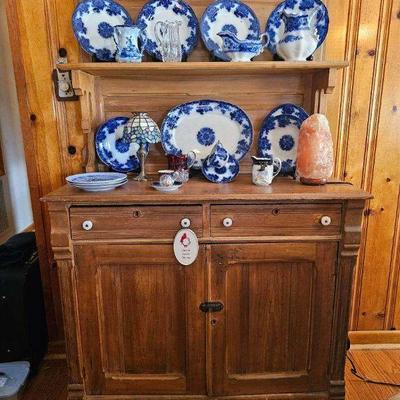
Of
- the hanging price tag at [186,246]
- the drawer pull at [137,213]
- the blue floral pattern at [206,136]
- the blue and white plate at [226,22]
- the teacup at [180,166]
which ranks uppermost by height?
the blue and white plate at [226,22]

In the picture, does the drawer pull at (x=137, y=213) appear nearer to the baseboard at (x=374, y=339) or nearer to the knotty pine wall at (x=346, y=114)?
the knotty pine wall at (x=346, y=114)

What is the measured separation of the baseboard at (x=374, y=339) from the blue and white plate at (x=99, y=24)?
1771mm

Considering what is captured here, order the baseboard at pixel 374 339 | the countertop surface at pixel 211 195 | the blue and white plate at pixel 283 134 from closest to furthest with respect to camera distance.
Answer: the countertop surface at pixel 211 195 < the blue and white plate at pixel 283 134 < the baseboard at pixel 374 339

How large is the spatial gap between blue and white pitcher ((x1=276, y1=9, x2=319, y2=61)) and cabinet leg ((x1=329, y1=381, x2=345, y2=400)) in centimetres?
125

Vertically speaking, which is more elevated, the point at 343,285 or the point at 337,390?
the point at 343,285

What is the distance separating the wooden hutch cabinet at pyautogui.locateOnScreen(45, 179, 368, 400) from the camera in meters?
1.15

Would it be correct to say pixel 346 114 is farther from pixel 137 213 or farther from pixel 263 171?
pixel 137 213

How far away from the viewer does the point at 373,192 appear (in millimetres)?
1606

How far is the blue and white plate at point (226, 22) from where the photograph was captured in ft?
4.42

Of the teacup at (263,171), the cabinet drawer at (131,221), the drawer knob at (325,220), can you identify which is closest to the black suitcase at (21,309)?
the cabinet drawer at (131,221)

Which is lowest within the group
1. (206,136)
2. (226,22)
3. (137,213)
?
(137,213)

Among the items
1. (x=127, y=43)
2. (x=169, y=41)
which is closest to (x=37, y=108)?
(x=127, y=43)

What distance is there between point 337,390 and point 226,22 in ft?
4.96

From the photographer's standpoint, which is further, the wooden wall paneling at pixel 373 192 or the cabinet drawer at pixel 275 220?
the wooden wall paneling at pixel 373 192
